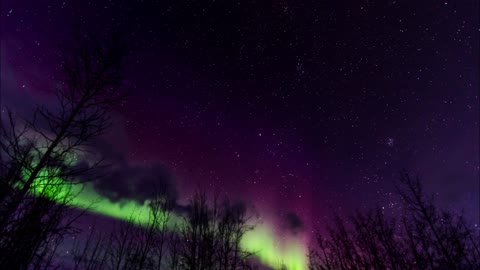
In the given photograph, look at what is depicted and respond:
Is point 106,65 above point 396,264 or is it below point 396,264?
above

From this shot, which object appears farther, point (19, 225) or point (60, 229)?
point (60, 229)

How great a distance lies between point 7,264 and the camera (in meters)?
4.20

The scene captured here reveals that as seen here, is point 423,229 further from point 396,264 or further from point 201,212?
point 201,212

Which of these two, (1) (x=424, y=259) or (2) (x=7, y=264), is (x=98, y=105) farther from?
(1) (x=424, y=259)

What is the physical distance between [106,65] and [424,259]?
18.8 m

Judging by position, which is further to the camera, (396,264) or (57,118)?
(396,264)

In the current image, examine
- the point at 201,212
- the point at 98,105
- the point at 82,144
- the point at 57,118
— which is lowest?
the point at 82,144

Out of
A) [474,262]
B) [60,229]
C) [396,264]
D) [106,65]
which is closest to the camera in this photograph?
[60,229]

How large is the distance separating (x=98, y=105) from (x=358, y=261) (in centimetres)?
2092

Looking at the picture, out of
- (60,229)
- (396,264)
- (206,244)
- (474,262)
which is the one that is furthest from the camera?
(396,264)

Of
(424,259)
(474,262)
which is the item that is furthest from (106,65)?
(474,262)

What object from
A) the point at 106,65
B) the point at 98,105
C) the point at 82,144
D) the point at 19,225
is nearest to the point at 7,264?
the point at 19,225

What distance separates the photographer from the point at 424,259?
50.9 ft

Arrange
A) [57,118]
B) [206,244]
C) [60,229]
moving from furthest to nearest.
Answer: [206,244], [57,118], [60,229]
